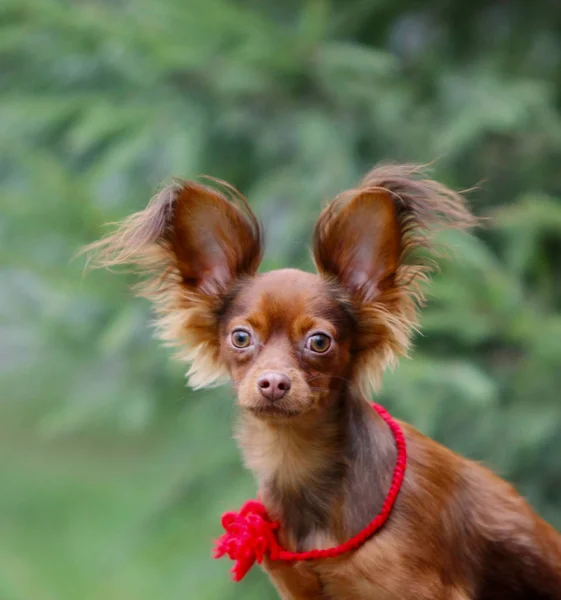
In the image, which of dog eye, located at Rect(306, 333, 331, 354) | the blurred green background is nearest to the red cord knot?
dog eye, located at Rect(306, 333, 331, 354)

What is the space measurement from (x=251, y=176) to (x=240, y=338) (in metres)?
1.75

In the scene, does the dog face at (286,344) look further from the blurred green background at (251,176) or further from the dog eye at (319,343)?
the blurred green background at (251,176)

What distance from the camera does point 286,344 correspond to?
1.36 m

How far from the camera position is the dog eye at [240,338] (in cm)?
138

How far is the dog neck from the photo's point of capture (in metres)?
1.40

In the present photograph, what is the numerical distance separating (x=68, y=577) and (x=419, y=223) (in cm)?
297

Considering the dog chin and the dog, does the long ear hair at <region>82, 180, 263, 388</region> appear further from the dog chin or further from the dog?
the dog chin

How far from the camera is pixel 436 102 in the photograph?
9.88 feet

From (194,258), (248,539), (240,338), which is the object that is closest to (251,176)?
(194,258)

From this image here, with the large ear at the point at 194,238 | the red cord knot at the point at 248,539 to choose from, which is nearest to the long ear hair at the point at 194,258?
the large ear at the point at 194,238

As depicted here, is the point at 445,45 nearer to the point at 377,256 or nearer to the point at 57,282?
the point at 57,282

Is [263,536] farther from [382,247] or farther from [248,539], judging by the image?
[382,247]

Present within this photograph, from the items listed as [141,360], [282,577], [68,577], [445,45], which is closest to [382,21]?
[445,45]

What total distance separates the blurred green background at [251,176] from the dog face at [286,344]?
0.97m
